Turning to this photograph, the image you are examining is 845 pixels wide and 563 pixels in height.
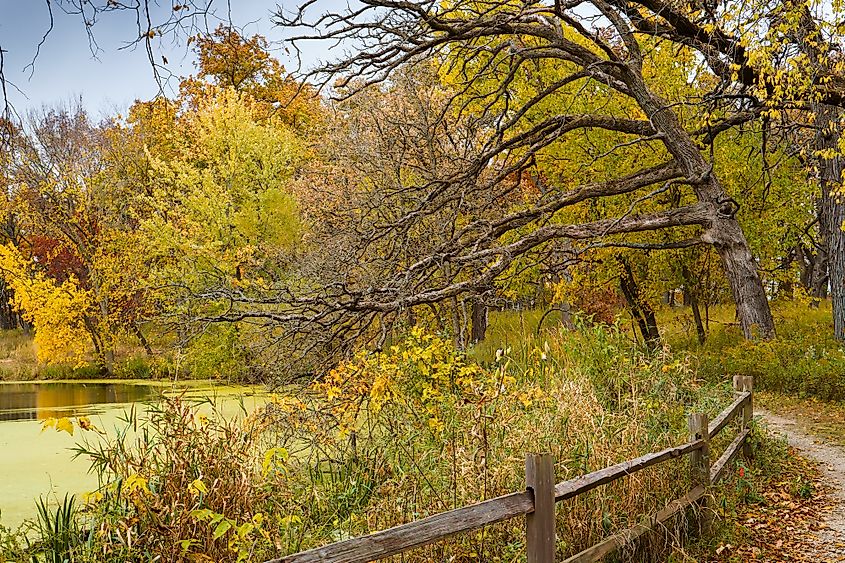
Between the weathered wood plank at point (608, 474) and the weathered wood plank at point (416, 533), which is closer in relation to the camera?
the weathered wood plank at point (416, 533)

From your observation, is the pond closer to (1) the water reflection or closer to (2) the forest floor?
(1) the water reflection

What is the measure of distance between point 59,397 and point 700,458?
1849cm

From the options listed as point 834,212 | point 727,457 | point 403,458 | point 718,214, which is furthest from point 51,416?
point 834,212

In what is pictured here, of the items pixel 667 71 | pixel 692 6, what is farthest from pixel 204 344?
pixel 692 6

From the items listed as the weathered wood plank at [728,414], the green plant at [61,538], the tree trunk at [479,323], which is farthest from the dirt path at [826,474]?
the tree trunk at [479,323]

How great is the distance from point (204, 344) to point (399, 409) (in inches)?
637

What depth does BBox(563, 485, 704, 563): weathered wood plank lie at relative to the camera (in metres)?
4.59

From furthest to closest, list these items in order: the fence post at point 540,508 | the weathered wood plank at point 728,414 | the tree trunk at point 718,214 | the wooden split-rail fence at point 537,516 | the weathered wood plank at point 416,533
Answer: the tree trunk at point 718,214, the weathered wood plank at point 728,414, the fence post at point 540,508, the wooden split-rail fence at point 537,516, the weathered wood plank at point 416,533

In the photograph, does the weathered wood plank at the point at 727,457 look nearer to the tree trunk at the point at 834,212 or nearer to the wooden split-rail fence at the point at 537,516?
the wooden split-rail fence at the point at 537,516

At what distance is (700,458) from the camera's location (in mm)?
6258

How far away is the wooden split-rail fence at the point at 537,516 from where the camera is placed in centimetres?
304

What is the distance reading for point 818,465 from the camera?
30.0ft

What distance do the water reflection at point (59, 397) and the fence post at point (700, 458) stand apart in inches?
481

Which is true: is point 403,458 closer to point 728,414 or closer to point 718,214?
point 728,414
